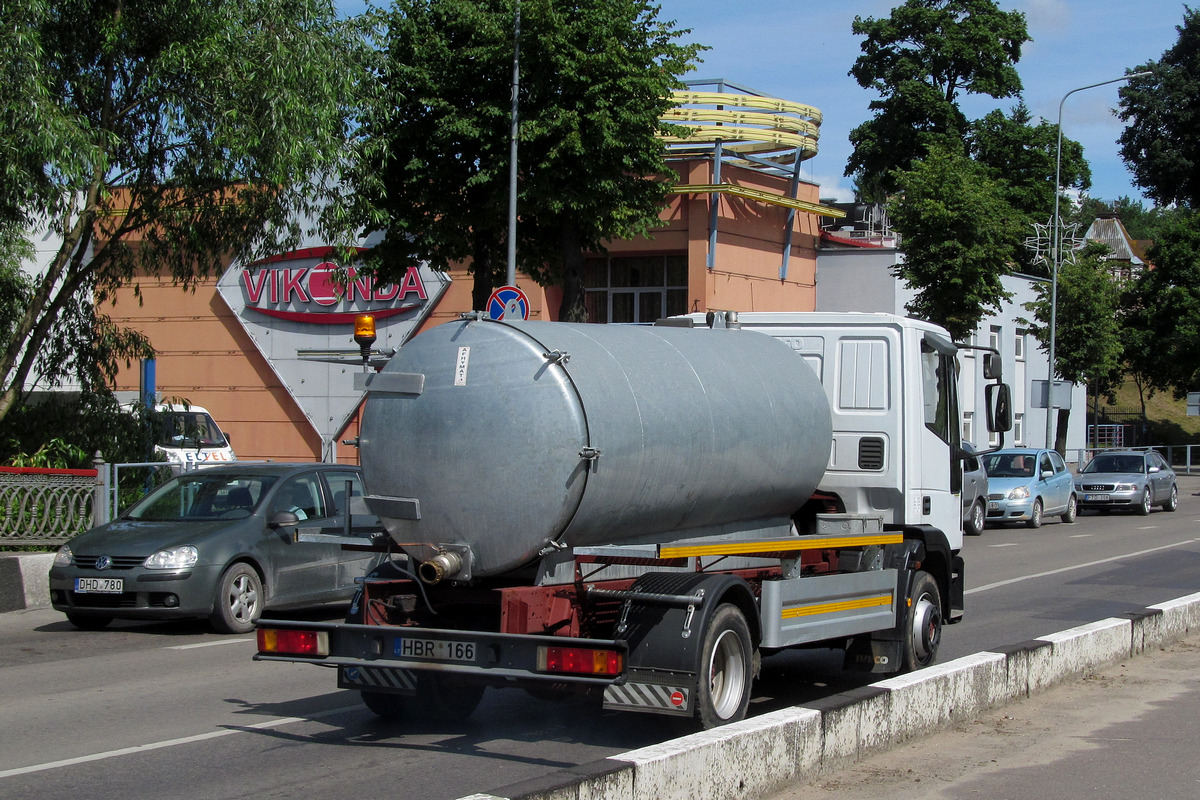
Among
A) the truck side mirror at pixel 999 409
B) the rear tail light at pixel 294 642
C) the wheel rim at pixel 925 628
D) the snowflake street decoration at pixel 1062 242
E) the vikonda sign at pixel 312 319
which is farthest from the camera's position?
the snowflake street decoration at pixel 1062 242

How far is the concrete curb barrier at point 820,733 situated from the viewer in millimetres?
4992

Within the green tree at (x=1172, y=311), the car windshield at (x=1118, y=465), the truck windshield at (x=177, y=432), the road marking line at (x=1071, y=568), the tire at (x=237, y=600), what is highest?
the green tree at (x=1172, y=311)

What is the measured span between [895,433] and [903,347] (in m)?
0.61

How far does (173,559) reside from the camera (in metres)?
11.2

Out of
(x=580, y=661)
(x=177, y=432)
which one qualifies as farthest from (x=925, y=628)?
(x=177, y=432)

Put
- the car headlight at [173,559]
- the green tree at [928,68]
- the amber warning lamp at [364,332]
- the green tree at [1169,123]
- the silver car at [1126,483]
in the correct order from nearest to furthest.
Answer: the amber warning lamp at [364,332] → the car headlight at [173,559] → the silver car at [1126,483] → the green tree at [928,68] → the green tree at [1169,123]

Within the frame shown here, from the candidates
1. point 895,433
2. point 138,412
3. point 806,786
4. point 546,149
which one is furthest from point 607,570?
point 546,149

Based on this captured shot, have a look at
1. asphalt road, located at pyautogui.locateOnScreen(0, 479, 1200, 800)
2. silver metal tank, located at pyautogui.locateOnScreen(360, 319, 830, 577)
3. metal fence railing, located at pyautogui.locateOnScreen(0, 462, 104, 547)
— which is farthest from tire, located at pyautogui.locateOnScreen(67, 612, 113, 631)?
silver metal tank, located at pyautogui.locateOnScreen(360, 319, 830, 577)

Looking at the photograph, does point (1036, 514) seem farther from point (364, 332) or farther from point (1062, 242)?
point (1062, 242)

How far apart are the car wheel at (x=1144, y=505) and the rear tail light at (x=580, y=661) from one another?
28382mm

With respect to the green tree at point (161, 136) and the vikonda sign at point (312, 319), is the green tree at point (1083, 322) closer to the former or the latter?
the vikonda sign at point (312, 319)

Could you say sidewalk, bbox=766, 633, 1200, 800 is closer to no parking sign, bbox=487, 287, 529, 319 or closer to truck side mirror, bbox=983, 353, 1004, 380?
truck side mirror, bbox=983, 353, 1004, 380

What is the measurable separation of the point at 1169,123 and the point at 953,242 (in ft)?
139

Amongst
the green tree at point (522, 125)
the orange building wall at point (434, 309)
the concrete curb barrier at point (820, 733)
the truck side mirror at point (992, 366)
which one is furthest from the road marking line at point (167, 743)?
the orange building wall at point (434, 309)
